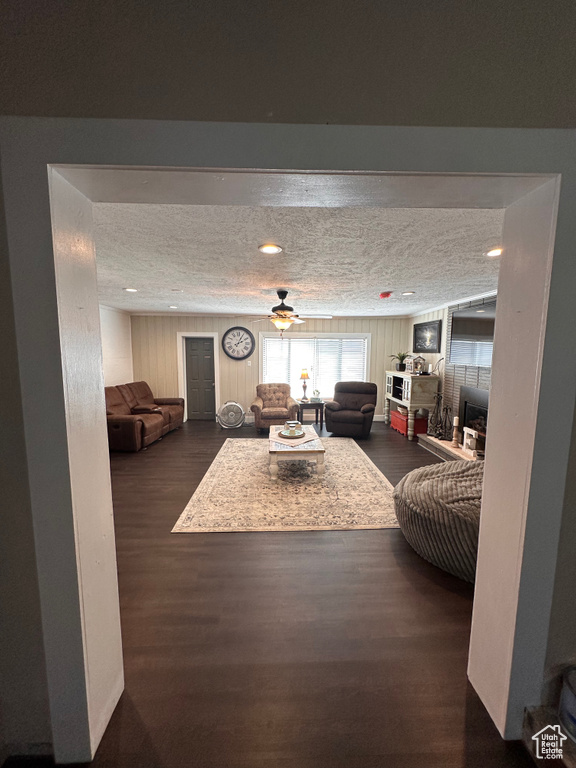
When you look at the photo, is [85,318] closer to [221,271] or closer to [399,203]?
[399,203]

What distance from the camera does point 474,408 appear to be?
4.15m

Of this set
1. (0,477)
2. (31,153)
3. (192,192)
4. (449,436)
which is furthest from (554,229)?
(449,436)

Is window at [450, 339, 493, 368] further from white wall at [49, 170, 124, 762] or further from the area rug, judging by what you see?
white wall at [49, 170, 124, 762]

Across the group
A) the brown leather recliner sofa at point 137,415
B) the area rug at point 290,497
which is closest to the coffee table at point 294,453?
the area rug at point 290,497

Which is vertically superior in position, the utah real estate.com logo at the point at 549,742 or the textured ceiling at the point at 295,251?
the textured ceiling at the point at 295,251

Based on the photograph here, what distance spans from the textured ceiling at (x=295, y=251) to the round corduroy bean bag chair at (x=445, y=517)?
1731mm

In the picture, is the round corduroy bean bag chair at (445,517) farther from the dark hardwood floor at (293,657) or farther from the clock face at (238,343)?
the clock face at (238,343)

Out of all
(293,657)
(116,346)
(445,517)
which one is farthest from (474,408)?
(116,346)

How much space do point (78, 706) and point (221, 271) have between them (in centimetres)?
288

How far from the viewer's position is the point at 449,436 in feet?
15.3

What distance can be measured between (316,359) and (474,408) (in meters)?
3.24

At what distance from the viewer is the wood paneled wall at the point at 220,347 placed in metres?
6.16

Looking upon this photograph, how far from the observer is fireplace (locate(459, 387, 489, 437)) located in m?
3.91

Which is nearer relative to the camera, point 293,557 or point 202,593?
point 202,593
